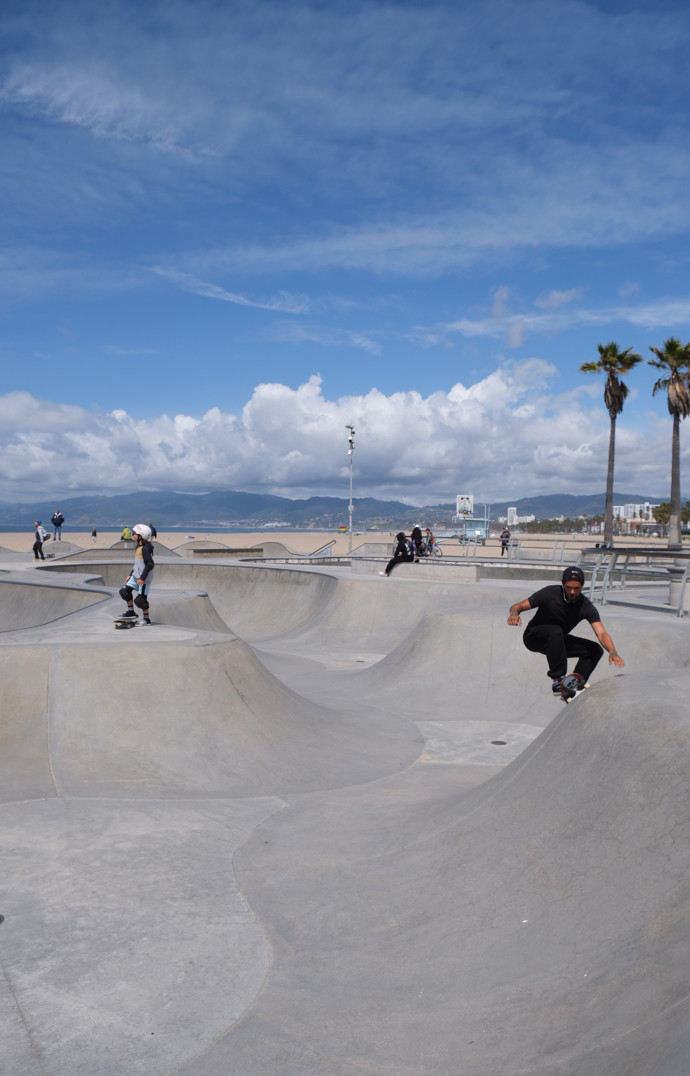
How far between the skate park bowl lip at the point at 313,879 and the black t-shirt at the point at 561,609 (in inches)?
28.1

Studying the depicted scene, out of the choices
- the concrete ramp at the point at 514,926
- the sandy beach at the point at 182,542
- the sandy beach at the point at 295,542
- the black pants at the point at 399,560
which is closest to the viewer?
the concrete ramp at the point at 514,926

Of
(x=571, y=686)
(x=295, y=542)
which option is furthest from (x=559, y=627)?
(x=295, y=542)

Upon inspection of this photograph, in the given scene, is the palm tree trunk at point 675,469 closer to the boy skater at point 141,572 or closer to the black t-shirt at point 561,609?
the boy skater at point 141,572

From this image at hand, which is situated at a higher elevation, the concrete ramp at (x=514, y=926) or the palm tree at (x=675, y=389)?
the palm tree at (x=675, y=389)

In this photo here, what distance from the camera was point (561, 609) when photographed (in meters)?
6.25

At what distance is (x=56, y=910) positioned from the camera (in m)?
4.76

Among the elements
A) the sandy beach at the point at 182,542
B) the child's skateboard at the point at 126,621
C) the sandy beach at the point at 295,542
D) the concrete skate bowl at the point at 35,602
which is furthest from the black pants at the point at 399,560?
the sandy beach at the point at 182,542

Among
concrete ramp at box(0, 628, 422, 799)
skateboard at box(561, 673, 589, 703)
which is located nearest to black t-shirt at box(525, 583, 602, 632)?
skateboard at box(561, 673, 589, 703)

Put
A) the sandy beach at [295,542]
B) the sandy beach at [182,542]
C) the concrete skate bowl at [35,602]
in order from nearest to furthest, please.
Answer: the concrete skate bowl at [35,602], the sandy beach at [295,542], the sandy beach at [182,542]

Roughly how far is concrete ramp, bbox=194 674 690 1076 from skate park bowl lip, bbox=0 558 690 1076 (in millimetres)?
15

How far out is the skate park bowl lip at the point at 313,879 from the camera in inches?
135

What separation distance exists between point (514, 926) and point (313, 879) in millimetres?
1716

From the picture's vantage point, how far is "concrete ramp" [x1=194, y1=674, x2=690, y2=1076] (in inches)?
128

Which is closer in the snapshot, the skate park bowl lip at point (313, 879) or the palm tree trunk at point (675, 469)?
the skate park bowl lip at point (313, 879)
